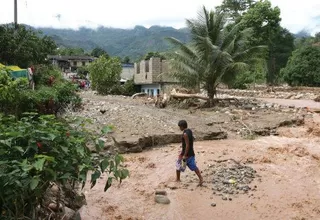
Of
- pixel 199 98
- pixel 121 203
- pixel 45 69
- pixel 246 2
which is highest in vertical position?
pixel 246 2

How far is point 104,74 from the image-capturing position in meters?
32.0

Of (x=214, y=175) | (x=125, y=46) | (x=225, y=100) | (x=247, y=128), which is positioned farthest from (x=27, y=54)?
(x=125, y=46)

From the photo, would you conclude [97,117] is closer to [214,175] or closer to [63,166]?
[214,175]

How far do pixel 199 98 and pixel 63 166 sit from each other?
673 inches

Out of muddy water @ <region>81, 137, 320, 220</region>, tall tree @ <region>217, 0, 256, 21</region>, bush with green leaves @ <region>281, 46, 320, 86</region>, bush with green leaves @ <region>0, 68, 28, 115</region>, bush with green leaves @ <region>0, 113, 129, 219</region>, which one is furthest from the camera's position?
tall tree @ <region>217, 0, 256, 21</region>

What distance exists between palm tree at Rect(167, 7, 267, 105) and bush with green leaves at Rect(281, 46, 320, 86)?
13680 millimetres

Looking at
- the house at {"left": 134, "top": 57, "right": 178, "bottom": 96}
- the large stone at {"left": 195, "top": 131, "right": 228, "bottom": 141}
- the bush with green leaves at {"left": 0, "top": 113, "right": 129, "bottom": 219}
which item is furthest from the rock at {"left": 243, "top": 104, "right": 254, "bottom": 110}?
the bush with green leaves at {"left": 0, "top": 113, "right": 129, "bottom": 219}

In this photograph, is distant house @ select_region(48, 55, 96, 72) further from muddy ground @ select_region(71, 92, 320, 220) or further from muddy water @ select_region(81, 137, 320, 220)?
muddy water @ select_region(81, 137, 320, 220)

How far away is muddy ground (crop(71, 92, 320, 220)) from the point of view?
263 inches

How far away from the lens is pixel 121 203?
712cm

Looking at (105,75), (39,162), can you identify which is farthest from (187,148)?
(105,75)

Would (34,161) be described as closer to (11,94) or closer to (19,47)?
(11,94)

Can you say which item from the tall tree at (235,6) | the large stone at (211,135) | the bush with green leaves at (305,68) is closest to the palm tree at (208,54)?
the large stone at (211,135)

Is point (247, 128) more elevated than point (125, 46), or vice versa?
point (125, 46)
